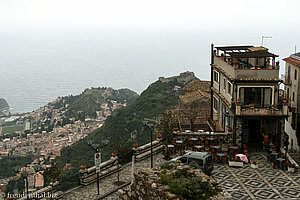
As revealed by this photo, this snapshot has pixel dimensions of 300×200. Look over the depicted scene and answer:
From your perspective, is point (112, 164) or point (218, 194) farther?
point (112, 164)

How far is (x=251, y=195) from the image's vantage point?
64.0ft

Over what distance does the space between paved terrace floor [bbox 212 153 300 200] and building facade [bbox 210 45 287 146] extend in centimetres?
324

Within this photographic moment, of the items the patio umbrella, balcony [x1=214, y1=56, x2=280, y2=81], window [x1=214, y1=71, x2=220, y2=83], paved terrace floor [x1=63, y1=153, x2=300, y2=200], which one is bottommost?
paved terrace floor [x1=63, y1=153, x2=300, y2=200]

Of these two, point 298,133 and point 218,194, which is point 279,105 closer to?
point 298,133

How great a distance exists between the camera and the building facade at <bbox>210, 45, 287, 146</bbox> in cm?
2636

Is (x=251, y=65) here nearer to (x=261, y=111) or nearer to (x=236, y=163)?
(x=261, y=111)

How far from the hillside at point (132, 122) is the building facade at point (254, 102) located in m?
23.5

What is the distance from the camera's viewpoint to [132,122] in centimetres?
6712

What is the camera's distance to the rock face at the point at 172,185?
14.9 metres

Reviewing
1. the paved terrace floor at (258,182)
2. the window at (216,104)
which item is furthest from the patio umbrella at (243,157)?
the window at (216,104)

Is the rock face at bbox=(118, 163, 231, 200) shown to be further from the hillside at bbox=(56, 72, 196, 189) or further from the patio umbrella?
the hillside at bbox=(56, 72, 196, 189)

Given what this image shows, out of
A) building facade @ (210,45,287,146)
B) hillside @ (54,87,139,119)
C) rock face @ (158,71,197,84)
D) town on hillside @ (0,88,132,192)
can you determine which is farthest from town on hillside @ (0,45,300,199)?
hillside @ (54,87,139,119)

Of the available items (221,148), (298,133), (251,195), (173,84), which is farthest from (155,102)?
(251,195)

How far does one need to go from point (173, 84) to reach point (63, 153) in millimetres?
33427
